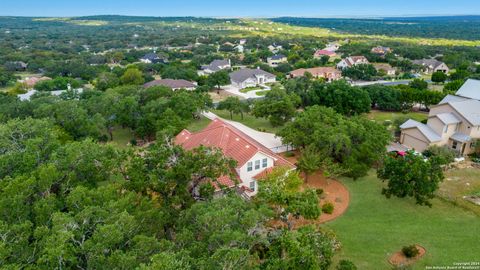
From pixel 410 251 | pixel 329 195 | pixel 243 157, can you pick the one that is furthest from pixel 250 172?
pixel 410 251

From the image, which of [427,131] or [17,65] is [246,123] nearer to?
[427,131]

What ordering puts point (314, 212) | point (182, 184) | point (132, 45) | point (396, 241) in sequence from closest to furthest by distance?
point (314, 212), point (182, 184), point (396, 241), point (132, 45)

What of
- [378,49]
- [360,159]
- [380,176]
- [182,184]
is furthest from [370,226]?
[378,49]

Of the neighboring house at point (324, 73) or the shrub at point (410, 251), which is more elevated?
the shrub at point (410, 251)

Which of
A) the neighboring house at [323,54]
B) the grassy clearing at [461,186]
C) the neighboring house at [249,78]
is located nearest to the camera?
the grassy clearing at [461,186]

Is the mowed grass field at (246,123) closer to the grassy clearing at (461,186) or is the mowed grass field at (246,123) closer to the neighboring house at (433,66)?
the grassy clearing at (461,186)

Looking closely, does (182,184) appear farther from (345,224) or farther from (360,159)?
(360,159)

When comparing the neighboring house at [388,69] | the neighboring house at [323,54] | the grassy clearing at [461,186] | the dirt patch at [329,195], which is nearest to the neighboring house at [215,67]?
the neighboring house at [323,54]
